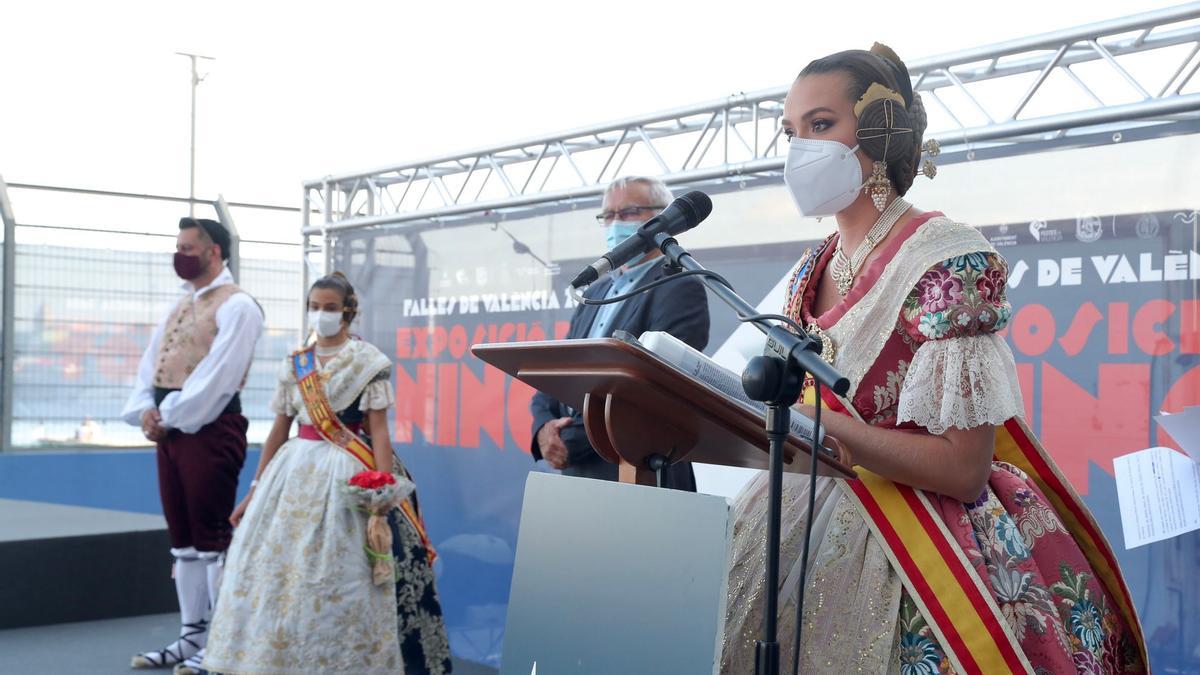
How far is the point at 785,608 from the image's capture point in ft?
4.92

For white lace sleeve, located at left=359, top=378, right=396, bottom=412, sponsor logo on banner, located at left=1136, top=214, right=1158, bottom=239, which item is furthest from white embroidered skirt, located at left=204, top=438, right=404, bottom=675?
sponsor logo on banner, located at left=1136, top=214, right=1158, bottom=239

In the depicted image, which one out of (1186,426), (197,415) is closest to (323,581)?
(197,415)

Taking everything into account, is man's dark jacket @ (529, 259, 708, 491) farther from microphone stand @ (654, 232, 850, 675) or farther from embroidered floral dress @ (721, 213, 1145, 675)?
microphone stand @ (654, 232, 850, 675)

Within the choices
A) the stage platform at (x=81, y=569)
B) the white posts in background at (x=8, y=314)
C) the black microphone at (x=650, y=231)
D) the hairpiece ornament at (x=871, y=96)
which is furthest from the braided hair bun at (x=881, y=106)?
the white posts in background at (x=8, y=314)

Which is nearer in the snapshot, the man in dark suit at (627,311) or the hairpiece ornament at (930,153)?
the hairpiece ornament at (930,153)

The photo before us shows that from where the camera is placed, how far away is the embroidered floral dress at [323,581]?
400 centimetres

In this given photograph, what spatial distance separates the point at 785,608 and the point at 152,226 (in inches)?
305

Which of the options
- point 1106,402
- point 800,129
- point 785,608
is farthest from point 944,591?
point 1106,402

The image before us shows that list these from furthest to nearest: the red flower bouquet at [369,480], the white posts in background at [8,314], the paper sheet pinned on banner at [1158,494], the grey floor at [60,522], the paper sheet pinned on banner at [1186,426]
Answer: the white posts in background at [8,314]
the grey floor at [60,522]
the red flower bouquet at [369,480]
the paper sheet pinned on banner at [1158,494]
the paper sheet pinned on banner at [1186,426]

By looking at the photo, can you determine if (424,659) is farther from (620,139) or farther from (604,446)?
(604,446)

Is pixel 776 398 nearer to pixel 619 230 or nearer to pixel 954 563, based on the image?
pixel 954 563

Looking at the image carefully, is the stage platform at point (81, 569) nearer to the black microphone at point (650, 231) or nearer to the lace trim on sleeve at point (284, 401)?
the lace trim on sleeve at point (284, 401)

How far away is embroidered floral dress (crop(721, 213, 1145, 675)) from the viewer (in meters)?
1.43

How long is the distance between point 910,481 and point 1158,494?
4.69 feet
